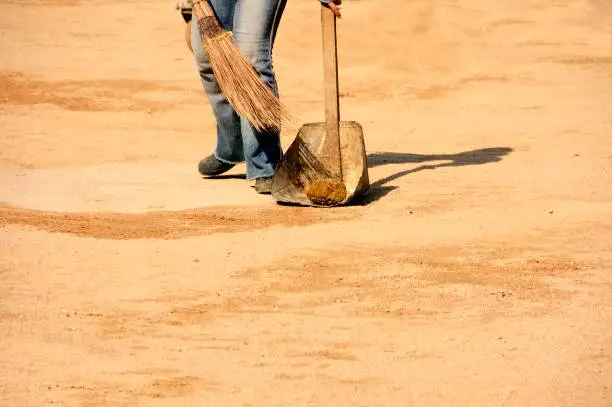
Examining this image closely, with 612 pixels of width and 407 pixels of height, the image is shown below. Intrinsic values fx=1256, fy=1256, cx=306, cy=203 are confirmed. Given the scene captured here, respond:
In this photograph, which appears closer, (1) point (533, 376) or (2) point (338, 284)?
(1) point (533, 376)

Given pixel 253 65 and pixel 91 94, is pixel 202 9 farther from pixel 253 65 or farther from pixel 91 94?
pixel 91 94

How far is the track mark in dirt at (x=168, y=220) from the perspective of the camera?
19.1 ft

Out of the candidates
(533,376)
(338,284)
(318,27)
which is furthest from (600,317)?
(318,27)

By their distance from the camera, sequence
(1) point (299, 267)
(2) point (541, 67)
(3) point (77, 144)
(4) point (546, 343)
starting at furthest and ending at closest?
(2) point (541, 67)
(3) point (77, 144)
(1) point (299, 267)
(4) point (546, 343)

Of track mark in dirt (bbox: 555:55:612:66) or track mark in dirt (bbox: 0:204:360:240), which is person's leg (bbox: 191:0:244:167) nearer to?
track mark in dirt (bbox: 0:204:360:240)

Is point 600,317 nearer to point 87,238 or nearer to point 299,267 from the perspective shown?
point 299,267

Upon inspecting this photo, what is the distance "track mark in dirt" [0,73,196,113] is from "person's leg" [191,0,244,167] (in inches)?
125

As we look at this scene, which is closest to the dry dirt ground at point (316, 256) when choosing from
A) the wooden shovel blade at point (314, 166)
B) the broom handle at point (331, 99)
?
the wooden shovel blade at point (314, 166)

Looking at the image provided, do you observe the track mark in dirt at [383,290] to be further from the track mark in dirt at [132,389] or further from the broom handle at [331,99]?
the broom handle at [331,99]

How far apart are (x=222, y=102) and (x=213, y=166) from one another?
1.48 ft

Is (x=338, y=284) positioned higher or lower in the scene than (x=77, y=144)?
higher

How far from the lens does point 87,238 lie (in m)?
5.68

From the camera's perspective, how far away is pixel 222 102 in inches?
272

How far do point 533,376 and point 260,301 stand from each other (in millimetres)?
1194
